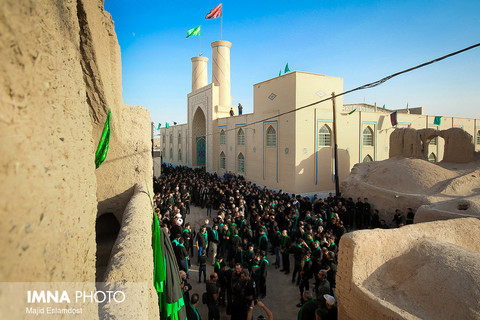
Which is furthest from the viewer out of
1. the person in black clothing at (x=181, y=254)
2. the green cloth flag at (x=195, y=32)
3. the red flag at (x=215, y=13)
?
the green cloth flag at (x=195, y=32)

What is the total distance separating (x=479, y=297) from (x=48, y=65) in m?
4.93

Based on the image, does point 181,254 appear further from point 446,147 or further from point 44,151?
point 446,147

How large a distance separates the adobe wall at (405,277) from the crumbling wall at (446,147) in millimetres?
10296

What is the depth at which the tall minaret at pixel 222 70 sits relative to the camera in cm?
2389

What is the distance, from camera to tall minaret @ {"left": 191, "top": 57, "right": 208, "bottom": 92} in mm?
28438

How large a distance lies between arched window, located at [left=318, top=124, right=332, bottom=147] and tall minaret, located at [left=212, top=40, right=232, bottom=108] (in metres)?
10.8

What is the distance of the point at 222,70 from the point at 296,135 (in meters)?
12.1

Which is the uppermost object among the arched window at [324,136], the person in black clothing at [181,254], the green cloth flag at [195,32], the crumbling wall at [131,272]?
the green cloth flag at [195,32]

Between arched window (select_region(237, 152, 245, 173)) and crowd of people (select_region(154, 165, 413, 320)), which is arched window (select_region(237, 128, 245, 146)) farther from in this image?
crowd of people (select_region(154, 165, 413, 320))

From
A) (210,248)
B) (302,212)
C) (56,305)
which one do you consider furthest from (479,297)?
(302,212)

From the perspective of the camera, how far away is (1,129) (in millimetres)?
736

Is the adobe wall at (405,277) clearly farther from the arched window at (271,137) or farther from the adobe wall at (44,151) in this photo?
the arched window at (271,137)

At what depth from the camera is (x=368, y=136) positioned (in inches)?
704

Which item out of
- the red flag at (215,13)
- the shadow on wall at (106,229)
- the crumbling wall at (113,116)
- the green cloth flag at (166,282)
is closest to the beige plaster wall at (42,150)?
the crumbling wall at (113,116)
